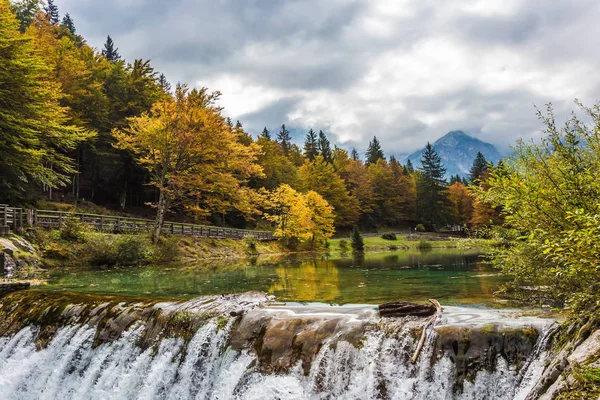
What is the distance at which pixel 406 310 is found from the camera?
295 inches

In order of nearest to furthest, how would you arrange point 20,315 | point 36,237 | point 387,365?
point 387,365 < point 20,315 < point 36,237

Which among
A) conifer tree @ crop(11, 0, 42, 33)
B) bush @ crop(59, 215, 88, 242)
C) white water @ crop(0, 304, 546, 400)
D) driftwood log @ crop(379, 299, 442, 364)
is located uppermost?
conifer tree @ crop(11, 0, 42, 33)

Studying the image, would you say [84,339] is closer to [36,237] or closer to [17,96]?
[36,237]

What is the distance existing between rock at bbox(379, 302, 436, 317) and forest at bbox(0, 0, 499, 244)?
324 centimetres

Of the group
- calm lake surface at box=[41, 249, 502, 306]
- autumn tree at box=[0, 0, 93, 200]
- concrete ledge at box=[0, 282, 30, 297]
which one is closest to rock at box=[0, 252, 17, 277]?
calm lake surface at box=[41, 249, 502, 306]

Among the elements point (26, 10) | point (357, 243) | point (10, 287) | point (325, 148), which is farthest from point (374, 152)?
point (10, 287)

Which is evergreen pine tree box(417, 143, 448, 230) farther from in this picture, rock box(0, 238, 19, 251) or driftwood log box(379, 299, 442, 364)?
driftwood log box(379, 299, 442, 364)

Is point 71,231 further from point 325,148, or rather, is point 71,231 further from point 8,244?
point 325,148

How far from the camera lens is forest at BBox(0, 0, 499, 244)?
2336cm

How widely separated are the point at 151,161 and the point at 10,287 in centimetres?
1629

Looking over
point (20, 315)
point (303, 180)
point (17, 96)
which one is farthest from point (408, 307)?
point (303, 180)

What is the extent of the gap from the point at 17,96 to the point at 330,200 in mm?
55762

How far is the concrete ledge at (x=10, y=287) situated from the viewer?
11420mm

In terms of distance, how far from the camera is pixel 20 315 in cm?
994
